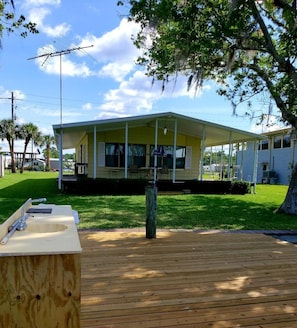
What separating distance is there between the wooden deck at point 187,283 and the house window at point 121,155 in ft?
33.0

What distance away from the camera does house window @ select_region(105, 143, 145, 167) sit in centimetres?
1478

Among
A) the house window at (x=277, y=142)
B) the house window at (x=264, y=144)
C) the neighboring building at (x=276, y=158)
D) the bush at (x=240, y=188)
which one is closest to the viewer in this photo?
the bush at (x=240, y=188)

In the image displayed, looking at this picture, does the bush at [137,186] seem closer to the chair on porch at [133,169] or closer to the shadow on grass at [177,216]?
the chair on porch at [133,169]

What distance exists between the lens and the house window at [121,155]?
1478 centimetres

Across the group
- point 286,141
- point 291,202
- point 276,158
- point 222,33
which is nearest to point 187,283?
point 291,202

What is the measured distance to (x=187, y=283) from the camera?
10.2 feet

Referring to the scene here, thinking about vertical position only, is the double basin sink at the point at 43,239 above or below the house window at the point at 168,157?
below

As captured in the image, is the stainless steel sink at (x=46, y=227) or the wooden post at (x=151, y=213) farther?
the wooden post at (x=151, y=213)

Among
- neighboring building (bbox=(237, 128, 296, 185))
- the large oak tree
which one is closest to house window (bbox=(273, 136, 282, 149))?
neighboring building (bbox=(237, 128, 296, 185))

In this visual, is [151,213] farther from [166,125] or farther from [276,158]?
[276,158]

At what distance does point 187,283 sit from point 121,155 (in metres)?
12.2

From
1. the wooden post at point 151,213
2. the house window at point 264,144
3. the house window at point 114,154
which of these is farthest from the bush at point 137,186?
the house window at point 264,144

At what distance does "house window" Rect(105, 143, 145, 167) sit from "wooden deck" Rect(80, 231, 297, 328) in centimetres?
1005

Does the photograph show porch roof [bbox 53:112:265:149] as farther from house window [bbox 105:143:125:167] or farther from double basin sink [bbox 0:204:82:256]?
double basin sink [bbox 0:204:82:256]
